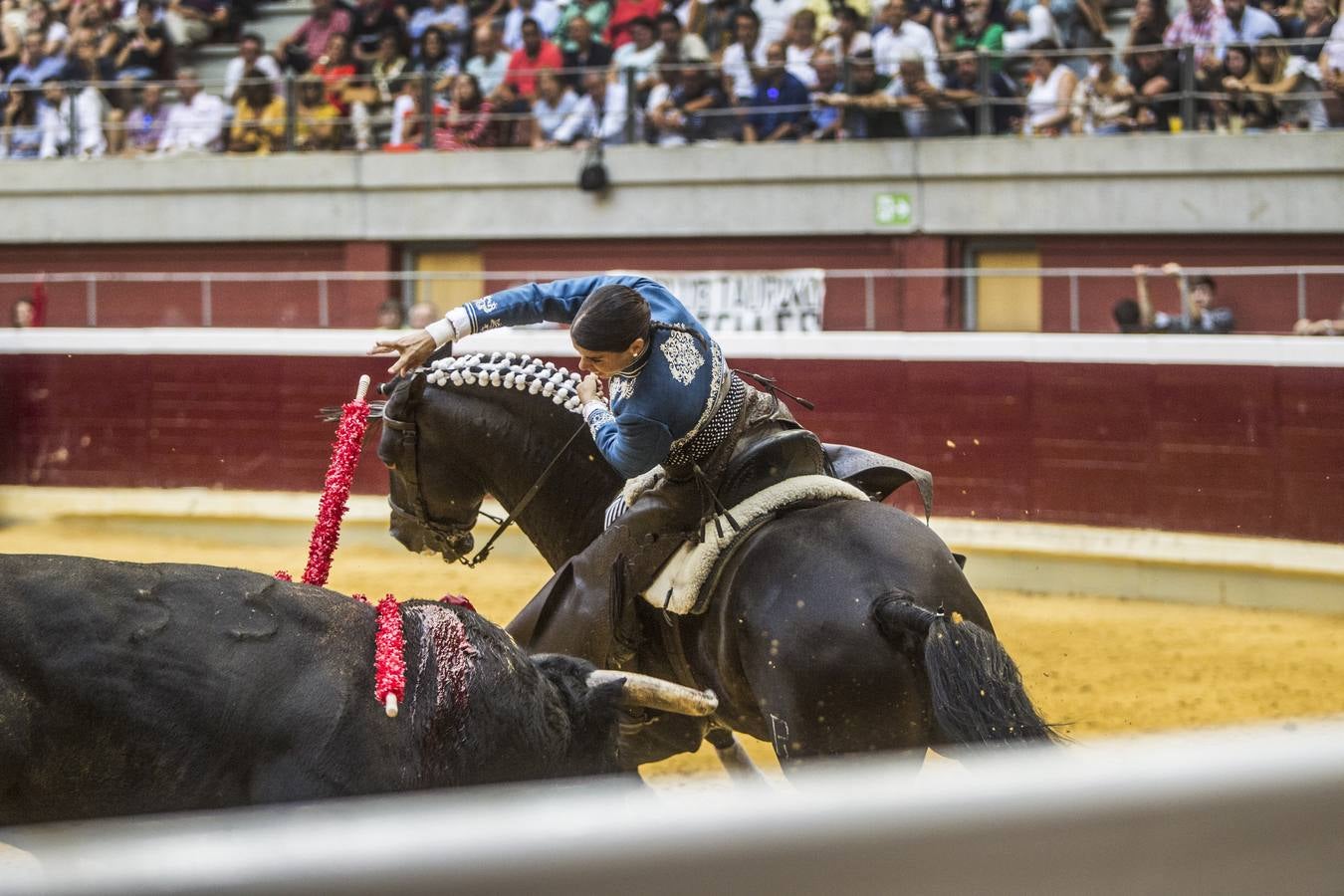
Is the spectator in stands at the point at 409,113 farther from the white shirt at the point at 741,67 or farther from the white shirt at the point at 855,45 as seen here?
the white shirt at the point at 855,45

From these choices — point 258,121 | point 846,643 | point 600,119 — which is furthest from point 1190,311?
point 258,121

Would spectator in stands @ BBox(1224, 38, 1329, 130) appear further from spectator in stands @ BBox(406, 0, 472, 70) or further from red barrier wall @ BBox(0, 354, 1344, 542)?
spectator in stands @ BBox(406, 0, 472, 70)

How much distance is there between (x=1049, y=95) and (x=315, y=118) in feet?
18.5

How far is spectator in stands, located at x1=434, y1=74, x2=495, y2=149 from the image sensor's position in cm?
1173

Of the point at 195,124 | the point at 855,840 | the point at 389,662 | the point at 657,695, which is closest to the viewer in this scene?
the point at 855,840

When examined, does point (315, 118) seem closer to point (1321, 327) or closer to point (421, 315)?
point (421, 315)

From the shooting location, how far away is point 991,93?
1034 centimetres

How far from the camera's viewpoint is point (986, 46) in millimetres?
10445

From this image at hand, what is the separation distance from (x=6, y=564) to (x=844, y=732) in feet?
4.96

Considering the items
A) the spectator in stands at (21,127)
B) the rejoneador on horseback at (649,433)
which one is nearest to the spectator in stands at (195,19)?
the spectator in stands at (21,127)

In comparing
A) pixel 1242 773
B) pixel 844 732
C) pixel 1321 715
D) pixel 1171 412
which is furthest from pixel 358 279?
pixel 1242 773

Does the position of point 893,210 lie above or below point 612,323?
below

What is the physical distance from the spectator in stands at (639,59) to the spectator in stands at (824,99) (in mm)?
1178

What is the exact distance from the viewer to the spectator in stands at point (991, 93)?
1030 centimetres
